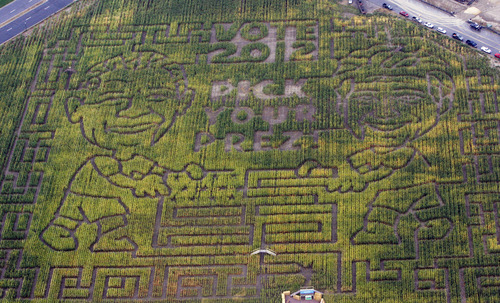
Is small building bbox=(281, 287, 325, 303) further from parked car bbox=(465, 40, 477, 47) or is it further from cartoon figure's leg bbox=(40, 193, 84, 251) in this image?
parked car bbox=(465, 40, 477, 47)

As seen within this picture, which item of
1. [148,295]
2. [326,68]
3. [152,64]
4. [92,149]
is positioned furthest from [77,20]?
[148,295]

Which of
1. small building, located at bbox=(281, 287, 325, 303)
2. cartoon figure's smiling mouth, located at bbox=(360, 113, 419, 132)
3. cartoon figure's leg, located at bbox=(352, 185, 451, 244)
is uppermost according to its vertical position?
cartoon figure's smiling mouth, located at bbox=(360, 113, 419, 132)

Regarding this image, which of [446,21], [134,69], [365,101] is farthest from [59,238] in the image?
[446,21]

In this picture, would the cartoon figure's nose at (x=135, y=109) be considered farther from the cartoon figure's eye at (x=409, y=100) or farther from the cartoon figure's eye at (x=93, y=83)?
the cartoon figure's eye at (x=409, y=100)

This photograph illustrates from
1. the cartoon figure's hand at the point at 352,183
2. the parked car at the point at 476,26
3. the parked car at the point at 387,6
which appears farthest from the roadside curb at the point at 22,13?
the parked car at the point at 476,26

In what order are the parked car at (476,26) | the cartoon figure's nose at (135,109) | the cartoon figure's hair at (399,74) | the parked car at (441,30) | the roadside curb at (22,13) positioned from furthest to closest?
the roadside curb at (22,13)
the parked car at (441,30)
the parked car at (476,26)
the cartoon figure's nose at (135,109)
the cartoon figure's hair at (399,74)

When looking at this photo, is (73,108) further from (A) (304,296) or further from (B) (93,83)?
(A) (304,296)

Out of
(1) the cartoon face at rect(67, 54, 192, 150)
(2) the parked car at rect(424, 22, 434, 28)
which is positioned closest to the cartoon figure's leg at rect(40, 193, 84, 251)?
(1) the cartoon face at rect(67, 54, 192, 150)
